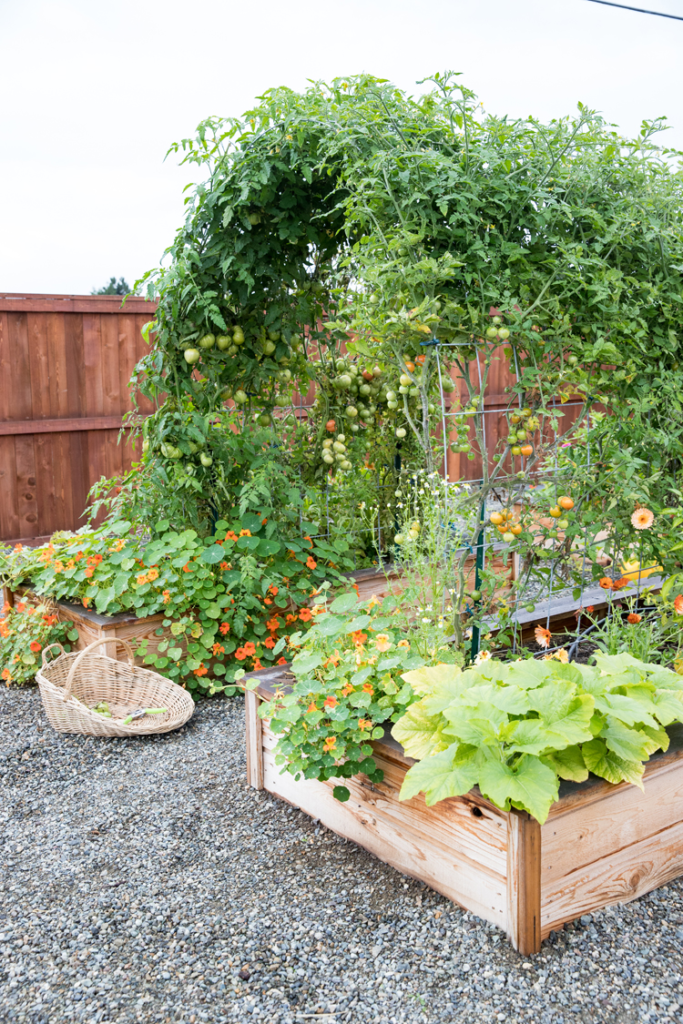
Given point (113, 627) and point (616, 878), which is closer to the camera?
point (616, 878)

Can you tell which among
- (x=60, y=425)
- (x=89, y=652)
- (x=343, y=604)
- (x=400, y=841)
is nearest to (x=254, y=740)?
(x=343, y=604)

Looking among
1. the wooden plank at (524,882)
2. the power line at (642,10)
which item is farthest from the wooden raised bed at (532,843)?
the power line at (642,10)

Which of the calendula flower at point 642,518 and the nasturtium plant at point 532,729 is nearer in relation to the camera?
the nasturtium plant at point 532,729

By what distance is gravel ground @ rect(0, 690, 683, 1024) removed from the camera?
4.48 feet

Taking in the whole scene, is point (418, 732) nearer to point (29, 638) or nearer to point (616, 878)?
point (616, 878)

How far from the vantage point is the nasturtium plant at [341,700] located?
5.66 ft

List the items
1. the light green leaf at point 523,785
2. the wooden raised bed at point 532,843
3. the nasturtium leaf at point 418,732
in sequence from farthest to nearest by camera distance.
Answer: the nasturtium leaf at point 418,732 < the wooden raised bed at point 532,843 < the light green leaf at point 523,785

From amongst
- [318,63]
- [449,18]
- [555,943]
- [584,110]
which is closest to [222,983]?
[555,943]

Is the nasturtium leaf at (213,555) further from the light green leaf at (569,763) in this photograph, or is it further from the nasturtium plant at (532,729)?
the light green leaf at (569,763)

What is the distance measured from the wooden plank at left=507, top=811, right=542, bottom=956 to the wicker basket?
1.44 metres

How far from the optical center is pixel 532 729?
1.43 metres

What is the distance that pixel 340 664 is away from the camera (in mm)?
1903

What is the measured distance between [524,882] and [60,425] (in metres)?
4.59

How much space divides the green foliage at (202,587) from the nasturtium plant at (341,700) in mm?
807
